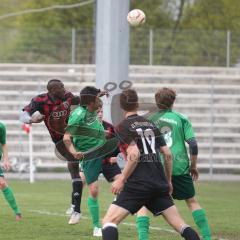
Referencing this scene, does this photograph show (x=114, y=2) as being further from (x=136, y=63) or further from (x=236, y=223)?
(x=136, y=63)

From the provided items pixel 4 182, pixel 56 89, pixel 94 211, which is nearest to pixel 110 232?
pixel 94 211

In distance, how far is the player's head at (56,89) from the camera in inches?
530

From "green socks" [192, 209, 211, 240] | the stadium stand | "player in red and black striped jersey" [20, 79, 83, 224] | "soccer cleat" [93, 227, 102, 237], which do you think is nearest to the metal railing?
the stadium stand

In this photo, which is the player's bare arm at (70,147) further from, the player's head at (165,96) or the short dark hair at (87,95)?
the player's head at (165,96)

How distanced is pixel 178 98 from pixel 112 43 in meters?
8.71

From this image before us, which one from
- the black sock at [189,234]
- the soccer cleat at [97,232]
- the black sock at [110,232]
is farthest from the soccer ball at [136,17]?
the black sock at [110,232]

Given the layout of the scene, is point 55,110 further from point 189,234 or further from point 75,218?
point 189,234

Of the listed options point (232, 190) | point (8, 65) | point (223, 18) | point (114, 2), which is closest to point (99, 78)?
point (114, 2)

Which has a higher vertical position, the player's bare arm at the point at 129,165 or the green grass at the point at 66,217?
the player's bare arm at the point at 129,165

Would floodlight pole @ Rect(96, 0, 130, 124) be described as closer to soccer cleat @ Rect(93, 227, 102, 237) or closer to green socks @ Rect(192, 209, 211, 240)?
soccer cleat @ Rect(93, 227, 102, 237)

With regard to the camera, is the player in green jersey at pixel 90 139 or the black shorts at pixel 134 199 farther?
the player in green jersey at pixel 90 139

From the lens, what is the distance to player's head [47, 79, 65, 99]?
13.5 m

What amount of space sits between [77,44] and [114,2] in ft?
35.6

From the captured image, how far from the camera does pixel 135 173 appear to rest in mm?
9242
